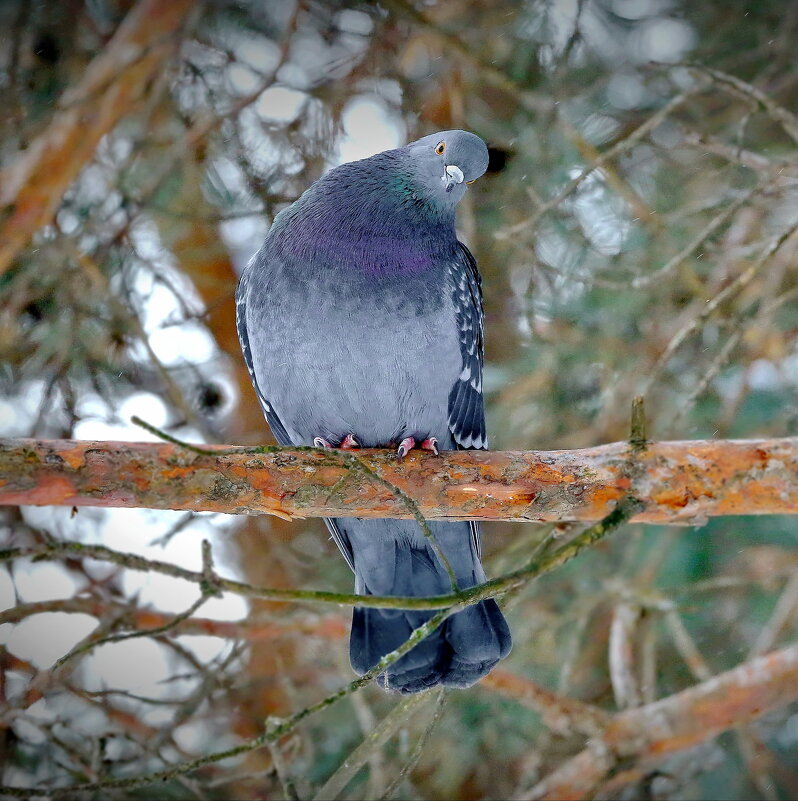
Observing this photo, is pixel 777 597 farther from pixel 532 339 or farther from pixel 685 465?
pixel 685 465

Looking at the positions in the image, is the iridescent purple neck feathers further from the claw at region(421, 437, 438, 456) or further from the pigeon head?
the claw at region(421, 437, 438, 456)

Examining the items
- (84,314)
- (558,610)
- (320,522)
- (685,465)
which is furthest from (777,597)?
(84,314)

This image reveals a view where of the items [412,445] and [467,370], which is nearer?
[412,445]

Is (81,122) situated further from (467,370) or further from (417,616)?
(417,616)

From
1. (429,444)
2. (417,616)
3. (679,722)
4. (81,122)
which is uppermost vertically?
(81,122)

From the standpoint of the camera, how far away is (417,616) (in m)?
3.17

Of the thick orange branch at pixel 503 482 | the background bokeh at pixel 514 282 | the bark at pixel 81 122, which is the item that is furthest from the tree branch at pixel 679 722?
the bark at pixel 81 122

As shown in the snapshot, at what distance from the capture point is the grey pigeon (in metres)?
2.99

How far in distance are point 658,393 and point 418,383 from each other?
1.79 metres

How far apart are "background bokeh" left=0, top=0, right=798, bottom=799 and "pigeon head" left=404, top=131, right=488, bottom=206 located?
0.40 meters

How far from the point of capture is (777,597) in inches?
168

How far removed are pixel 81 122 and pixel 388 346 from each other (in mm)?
1737

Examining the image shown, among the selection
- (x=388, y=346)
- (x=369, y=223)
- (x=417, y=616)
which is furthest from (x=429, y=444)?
(x=369, y=223)

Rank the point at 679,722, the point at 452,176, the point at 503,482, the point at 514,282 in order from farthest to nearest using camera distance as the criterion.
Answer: the point at 514,282 < the point at 679,722 < the point at 452,176 < the point at 503,482
